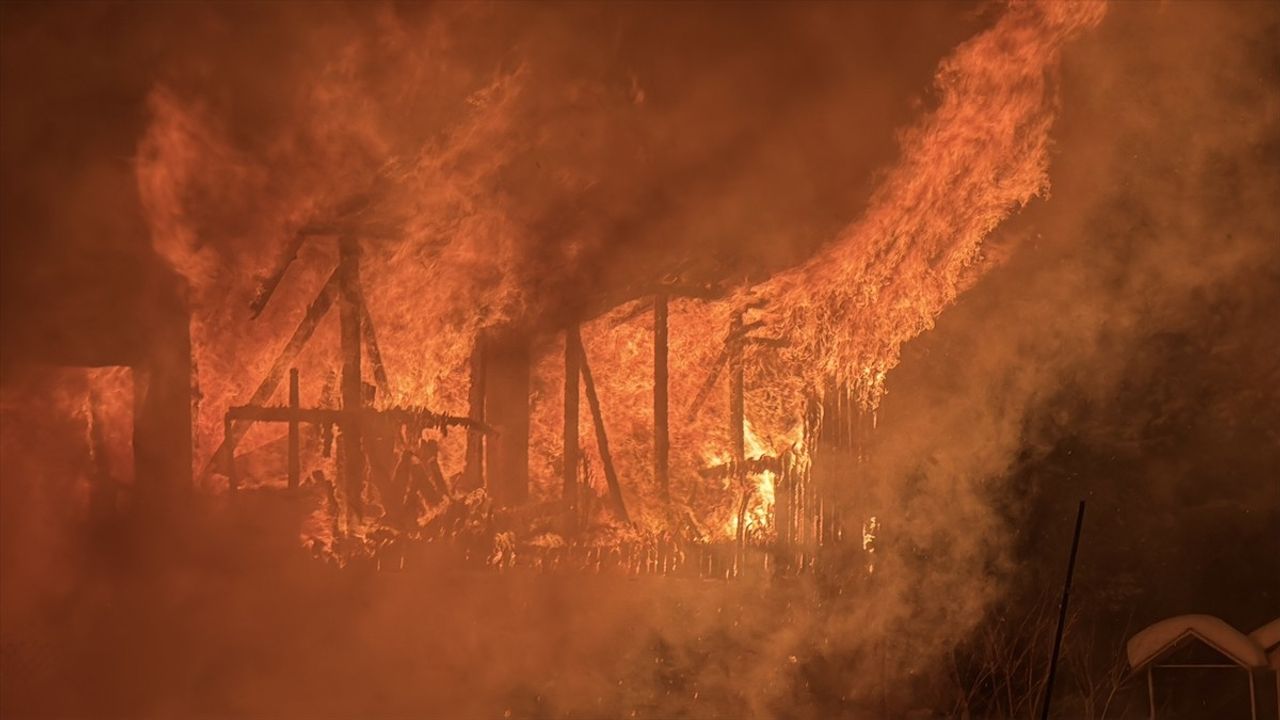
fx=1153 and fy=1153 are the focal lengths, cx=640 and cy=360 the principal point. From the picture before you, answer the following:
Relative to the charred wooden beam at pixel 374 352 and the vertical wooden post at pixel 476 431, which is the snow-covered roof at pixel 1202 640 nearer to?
the vertical wooden post at pixel 476 431

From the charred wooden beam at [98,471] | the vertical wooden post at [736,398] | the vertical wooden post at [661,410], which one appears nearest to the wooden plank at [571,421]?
the vertical wooden post at [661,410]

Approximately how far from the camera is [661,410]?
6.26 m

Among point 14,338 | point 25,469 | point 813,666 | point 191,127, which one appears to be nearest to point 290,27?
point 191,127

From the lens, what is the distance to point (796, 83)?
606 centimetres

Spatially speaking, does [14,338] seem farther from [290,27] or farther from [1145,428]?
[1145,428]

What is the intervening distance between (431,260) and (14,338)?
6.45ft

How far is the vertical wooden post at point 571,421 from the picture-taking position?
20.0 ft

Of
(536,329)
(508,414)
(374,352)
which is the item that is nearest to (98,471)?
(374,352)

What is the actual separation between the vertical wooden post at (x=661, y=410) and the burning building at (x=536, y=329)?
0.02 meters

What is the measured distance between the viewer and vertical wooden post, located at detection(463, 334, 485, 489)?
232 inches

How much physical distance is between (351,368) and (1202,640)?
4.54m

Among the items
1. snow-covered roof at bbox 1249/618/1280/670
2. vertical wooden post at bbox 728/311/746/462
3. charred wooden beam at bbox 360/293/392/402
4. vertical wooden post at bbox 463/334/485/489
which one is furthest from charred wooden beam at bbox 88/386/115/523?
snow-covered roof at bbox 1249/618/1280/670

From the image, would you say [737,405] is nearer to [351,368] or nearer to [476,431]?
[476,431]

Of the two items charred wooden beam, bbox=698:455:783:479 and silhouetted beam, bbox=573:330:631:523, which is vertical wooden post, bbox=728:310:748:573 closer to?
charred wooden beam, bbox=698:455:783:479
